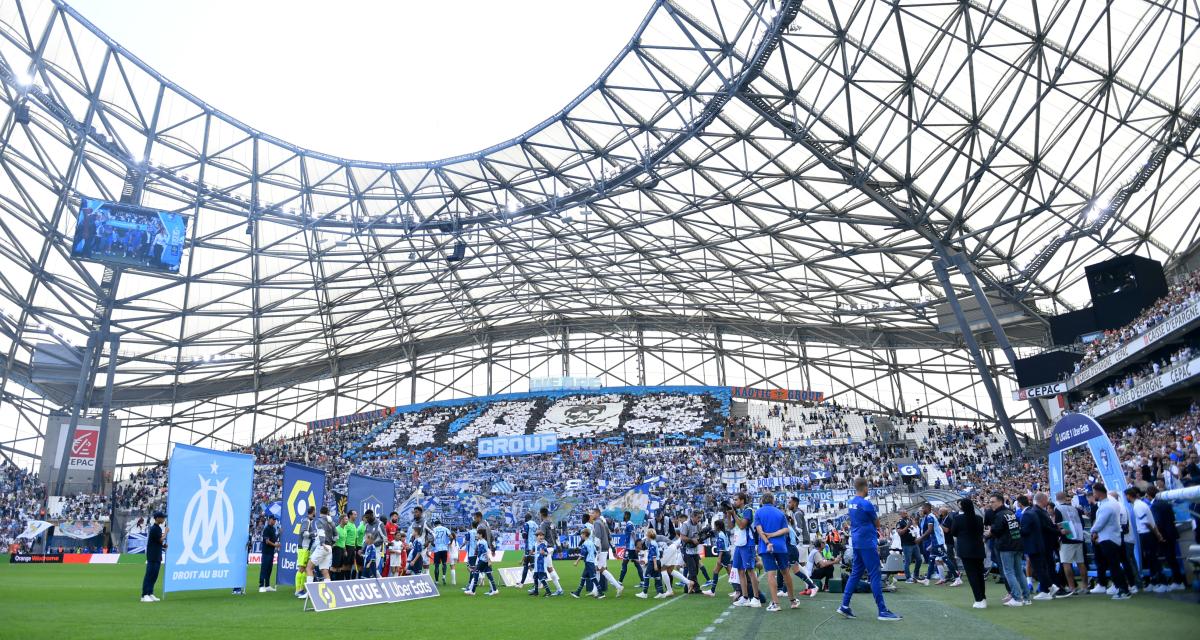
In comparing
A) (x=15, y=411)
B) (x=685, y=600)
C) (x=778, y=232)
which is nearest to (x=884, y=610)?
(x=685, y=600)

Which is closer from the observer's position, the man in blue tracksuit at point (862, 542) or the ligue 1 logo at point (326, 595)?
the man in blue tracksuit at point (862, 542)

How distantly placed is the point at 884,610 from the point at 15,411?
64207 millimetres

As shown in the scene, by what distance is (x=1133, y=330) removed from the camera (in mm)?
33469

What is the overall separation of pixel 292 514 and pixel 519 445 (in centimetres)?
4129

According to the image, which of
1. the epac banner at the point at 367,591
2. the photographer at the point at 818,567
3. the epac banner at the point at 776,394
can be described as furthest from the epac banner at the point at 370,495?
the epac banner at the point at 776,394

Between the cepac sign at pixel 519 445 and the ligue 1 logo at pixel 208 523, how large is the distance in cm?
4262

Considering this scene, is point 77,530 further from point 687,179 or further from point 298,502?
point 687,179

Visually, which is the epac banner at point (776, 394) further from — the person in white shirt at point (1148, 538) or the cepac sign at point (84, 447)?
the person in white shirt at point (1148, 538)

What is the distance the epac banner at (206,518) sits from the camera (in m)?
14.0

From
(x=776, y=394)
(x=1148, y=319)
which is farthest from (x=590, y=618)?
(x=776, y=394)

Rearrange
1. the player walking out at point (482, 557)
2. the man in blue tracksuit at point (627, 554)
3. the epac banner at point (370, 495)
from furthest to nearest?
the epac banner at point (370, 495)
the man in blue tracksuit at point (627, 554)
the player walking out at point (482, 557)

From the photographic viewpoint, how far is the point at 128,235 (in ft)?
110

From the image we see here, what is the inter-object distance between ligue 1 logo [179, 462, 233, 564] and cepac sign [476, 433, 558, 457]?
4262 cm

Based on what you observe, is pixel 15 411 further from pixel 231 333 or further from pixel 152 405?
pixel 231 333
